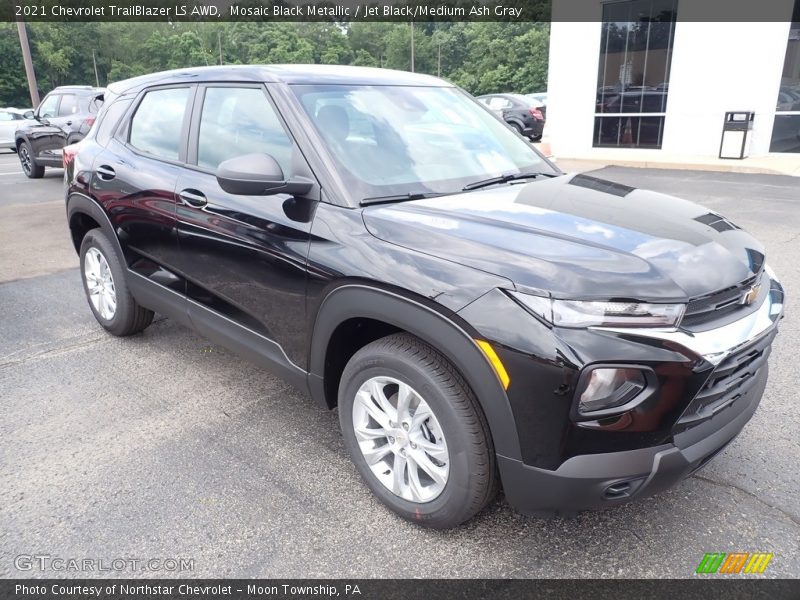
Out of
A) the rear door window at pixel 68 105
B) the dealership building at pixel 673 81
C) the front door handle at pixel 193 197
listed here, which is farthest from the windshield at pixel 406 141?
the dealership building at pixel 673 81

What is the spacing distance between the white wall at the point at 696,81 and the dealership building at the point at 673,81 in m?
0.02

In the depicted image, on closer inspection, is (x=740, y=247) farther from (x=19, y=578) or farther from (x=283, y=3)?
(x=283, y=3)

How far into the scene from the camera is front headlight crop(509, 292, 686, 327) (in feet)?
6.17

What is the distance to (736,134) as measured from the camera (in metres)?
13.4

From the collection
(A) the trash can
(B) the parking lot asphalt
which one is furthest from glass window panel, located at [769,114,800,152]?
(B) the parking lot asphalt

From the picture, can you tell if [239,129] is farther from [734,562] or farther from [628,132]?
[628,132]

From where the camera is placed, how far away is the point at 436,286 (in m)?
2.10

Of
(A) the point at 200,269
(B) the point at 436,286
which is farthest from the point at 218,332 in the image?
(B) the point at 436,286

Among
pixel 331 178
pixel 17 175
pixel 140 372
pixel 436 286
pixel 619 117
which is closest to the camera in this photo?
pixel 436 286

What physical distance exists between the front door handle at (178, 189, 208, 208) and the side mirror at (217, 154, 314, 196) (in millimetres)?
605

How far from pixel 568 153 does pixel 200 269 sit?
15109 millimetres

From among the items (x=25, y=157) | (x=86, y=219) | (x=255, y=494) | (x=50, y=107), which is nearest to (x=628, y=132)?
(x=50, y=107)

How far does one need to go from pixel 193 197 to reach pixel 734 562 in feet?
9.57

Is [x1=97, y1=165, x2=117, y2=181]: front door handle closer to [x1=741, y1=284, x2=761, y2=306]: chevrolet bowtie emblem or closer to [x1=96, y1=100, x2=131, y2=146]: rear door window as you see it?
[x1=96, y1=100, x2=131, y2=146]: rear door window
